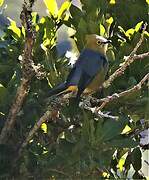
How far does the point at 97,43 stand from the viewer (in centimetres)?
196

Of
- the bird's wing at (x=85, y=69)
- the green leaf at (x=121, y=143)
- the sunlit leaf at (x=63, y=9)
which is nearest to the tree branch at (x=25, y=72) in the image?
the bird's wing at (x=85, y=69)

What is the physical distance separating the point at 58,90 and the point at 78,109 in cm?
13

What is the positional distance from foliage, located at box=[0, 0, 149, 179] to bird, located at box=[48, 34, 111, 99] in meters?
0.03

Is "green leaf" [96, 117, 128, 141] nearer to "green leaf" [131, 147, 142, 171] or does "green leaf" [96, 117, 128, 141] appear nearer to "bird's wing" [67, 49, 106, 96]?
"bird's wing" [67, 49, 106, 96]

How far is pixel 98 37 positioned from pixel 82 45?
0.26 feet

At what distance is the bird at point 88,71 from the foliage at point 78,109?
0.11ft

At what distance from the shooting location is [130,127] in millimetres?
1903

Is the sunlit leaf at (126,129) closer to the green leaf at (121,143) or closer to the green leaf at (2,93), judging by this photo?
the green leaf at (121,143)

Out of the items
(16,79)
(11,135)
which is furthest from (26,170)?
(16,79)

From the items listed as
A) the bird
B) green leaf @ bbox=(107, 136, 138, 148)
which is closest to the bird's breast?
the bird

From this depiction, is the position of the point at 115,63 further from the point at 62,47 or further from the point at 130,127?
the point at 62,47

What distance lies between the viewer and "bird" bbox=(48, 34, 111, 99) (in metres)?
1.81

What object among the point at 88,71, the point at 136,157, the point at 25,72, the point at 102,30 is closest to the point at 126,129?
the point at 136,157

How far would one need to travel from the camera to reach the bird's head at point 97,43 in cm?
192
